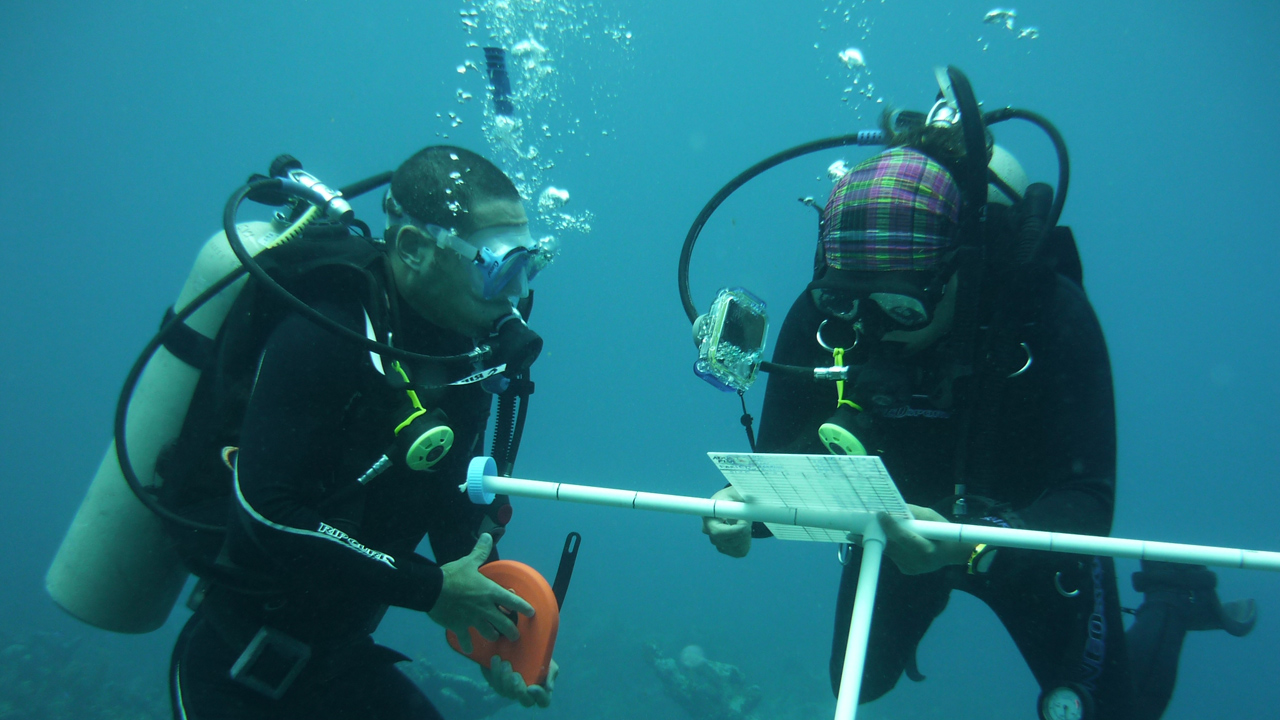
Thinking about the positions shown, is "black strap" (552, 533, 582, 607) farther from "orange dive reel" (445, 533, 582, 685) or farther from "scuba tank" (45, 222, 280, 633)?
"scuba tank" (45, 222, 280, 633)

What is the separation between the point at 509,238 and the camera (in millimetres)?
2266

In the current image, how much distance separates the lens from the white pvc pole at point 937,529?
1.17m

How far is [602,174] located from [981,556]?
5318 cm

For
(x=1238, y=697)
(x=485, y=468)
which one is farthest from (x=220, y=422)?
(x=1238, y=697)

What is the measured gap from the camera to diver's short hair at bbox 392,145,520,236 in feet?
7.15

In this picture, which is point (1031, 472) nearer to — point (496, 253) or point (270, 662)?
point (496, 253)

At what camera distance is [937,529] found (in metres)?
1.33

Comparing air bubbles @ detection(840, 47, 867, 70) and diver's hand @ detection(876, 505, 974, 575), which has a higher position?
A: air bubbles @ detection(840, 47, 867, 70)

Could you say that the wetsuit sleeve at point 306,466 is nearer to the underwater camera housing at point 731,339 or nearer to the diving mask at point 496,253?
the diving mask at point 496,253

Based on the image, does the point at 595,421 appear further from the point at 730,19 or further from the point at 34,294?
the point at 34,294

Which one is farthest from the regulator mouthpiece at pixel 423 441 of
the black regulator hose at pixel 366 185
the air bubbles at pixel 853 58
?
the air bubbles at pixel 853 58

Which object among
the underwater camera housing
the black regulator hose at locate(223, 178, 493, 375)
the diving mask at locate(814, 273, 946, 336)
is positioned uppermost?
the diving mask at locate(814, 273, 946, 336)

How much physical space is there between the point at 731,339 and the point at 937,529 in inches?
35.5

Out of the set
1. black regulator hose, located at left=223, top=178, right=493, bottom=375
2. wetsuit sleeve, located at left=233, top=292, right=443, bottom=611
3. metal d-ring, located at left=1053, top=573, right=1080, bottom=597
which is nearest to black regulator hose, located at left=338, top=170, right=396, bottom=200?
black regulator hose, located at left=223, top=178, right=493, bottom=375
